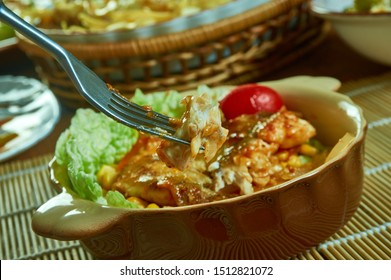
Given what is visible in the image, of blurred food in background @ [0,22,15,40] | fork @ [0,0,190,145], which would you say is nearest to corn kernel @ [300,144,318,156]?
fork @ [0,0,190,145]

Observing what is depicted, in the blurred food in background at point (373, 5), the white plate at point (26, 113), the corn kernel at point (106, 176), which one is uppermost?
the blurred food in background at point (373, 5)

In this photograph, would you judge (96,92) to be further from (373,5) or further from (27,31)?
(373,5)

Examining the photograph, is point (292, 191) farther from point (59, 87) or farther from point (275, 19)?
point (59, 87)

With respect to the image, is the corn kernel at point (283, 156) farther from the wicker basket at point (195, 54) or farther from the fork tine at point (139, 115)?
the wicker basket at point (195, 54)

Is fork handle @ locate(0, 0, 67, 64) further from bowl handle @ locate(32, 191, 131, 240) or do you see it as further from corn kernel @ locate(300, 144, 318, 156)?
corn kernel @ locate(300, 144, 318, 156)

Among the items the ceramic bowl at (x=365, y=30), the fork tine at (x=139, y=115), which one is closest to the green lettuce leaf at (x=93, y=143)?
the fork tine at (x=139, y=115)

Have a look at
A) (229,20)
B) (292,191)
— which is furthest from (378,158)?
(229,20)

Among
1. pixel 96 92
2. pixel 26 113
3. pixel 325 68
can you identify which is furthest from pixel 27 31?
pixel 325 68
